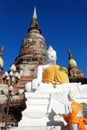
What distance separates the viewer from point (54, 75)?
572cm

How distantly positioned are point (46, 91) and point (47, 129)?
3.19ft

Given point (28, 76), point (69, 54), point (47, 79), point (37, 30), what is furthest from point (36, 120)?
point (69, 54)

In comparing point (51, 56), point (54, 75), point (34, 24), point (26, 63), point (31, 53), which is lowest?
point (54, 75)

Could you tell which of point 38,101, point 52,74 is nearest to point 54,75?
point 52,74

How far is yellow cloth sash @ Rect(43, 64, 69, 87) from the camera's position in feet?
18.6

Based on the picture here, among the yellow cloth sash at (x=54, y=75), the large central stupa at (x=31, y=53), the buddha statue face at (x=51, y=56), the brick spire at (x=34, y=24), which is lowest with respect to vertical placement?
the yellow cloth sash at (x=54, y=75)

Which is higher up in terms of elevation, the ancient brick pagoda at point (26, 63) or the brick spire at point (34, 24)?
the brick spire at point (34, 24)

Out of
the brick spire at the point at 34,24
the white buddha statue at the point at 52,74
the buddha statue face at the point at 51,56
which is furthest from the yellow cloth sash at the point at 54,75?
the brick spire at the point at 34,24

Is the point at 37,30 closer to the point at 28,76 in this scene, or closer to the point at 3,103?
the point at 28,76

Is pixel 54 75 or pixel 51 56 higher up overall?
pixel 51 56

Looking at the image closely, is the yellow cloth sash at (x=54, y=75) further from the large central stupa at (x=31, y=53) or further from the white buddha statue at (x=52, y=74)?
the large central stupa at (x=31, y=53)

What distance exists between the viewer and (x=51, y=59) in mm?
6230

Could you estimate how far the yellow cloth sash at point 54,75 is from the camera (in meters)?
5.68

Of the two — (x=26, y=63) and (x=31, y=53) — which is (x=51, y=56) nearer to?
(x=26, y=63)
